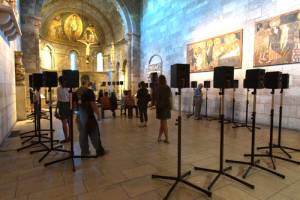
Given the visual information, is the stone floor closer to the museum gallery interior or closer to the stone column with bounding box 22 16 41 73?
the museum gallery interior

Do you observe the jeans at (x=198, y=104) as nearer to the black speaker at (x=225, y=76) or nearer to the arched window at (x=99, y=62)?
the black speaker at (x=225, y=76)

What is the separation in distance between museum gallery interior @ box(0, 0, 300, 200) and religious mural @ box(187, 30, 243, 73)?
5 cm

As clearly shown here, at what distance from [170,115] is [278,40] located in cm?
503

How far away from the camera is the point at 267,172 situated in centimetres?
317

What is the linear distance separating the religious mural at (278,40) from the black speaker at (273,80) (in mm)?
3507

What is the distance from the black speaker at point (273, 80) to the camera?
3705mm

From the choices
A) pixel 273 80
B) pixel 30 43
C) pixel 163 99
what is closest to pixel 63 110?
pixel 163 99

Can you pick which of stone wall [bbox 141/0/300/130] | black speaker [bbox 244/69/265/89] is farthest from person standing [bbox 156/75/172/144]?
stone wall [bbox 141/0/300/130]

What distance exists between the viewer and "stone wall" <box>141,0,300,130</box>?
21.5 feet

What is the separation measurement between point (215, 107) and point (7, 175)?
8196 mm

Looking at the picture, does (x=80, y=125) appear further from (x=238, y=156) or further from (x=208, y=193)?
(x=238, y=156)

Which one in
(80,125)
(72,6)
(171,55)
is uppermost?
(72,6)

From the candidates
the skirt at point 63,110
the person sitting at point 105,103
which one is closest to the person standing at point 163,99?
the skirt at point 63,110

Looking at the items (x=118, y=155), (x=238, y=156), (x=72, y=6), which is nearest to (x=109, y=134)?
(x=118, y=155)
